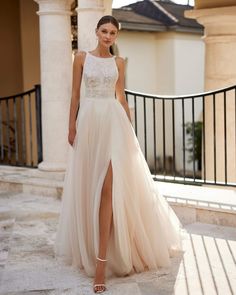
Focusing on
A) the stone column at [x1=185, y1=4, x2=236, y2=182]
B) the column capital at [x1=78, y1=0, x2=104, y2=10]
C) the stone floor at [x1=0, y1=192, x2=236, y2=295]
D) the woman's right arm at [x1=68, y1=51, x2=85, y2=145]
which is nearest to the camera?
the stone floor at [x1=0, y1=192, x2=236, y2=295]

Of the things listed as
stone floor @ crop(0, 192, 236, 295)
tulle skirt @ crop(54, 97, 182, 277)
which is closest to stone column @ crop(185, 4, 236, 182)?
stone floor @ crop(0, 192, 236, 295)

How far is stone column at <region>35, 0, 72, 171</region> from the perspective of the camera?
7391 mm

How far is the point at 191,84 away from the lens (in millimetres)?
24141

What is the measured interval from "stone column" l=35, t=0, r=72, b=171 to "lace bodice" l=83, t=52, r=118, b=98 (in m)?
2.86

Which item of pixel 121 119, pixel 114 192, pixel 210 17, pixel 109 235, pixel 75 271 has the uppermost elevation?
pixel 210 17

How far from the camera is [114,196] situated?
454 centimetres

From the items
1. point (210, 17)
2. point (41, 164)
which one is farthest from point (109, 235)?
point (210, 17)

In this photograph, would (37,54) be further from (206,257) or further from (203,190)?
(206,257)

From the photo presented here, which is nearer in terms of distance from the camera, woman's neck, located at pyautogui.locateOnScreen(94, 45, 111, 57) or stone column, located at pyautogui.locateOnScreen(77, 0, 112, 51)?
woman's neck, located at pyautogui.locateOnScreen(94, 45, 111, 57)

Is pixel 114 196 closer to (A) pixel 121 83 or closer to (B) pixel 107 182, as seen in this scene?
(B) pixel 107 182

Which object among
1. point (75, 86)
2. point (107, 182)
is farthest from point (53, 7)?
point (107, 182)

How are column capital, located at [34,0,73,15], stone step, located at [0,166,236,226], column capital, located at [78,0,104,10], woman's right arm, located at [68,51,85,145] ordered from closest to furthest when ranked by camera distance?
woman's right arm, located at [68,51,85,145], stone step, located at [0,166,236,226], column capital, located at [78,0,104,10], column capital, located at [34,0,73,15]

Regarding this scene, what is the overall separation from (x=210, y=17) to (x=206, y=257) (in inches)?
203

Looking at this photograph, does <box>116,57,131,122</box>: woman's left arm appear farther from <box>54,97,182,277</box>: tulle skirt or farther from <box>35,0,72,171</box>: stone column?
<box>35,0,72,171</box>: stone column
